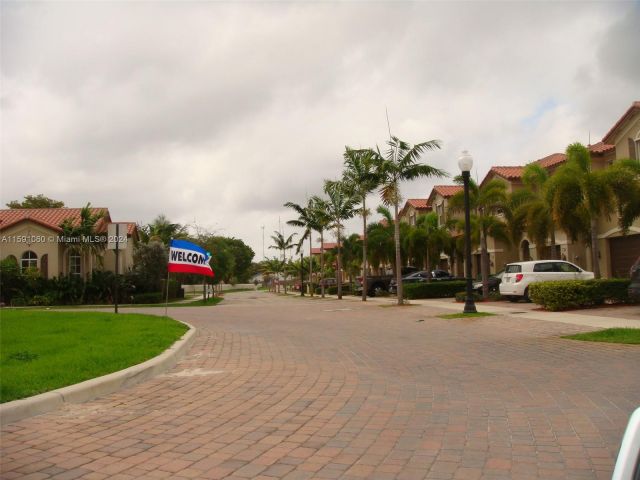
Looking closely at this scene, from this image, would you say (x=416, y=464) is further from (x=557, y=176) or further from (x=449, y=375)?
(x=557, y=176)

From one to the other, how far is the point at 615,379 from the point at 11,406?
730 centimetres

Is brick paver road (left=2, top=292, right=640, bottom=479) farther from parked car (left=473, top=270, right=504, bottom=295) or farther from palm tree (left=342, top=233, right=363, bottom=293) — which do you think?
palm tree (left=342, top=233, right=363, bottom=293)

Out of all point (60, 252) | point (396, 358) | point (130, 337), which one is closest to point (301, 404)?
point (396, 358)

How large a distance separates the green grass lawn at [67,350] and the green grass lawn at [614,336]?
8186 mm

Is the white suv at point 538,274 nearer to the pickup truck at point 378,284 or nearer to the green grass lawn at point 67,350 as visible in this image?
the green grass lawn at point 67,350

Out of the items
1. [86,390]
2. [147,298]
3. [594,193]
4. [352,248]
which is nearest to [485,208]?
[594,193]

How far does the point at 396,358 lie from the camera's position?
10.0 m

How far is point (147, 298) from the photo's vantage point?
38812mm

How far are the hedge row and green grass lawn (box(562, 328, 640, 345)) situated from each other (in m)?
6.67

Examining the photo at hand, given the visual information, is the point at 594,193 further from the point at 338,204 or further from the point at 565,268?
the point at 338,204

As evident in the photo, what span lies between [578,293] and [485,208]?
10.1 meters

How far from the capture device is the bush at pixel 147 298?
1522 inches

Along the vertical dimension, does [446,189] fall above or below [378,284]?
above

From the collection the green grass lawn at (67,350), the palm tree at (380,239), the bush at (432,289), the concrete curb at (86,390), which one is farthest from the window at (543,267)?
the palm tree at (380,239)
